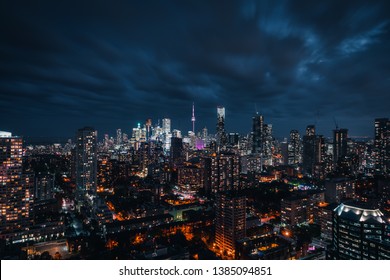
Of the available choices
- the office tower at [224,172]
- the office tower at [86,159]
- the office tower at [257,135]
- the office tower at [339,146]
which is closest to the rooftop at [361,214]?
the office tower at [224,172]

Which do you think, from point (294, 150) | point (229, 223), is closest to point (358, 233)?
point (229, 223)

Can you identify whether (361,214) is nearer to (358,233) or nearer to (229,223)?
(358,233)

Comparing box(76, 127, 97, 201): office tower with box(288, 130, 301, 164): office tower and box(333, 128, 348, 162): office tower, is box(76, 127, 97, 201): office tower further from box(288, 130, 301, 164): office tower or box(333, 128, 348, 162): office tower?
box(333, 128, 348, 162): office tower

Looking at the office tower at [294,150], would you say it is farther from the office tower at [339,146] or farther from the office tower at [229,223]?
the office tower at [229,223]

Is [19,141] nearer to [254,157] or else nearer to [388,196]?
[388,196]

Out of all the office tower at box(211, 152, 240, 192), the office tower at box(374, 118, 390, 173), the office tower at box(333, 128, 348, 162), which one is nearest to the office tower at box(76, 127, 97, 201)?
the office tower at box(211, 152, 240, 192)

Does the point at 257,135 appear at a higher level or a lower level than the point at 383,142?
higher

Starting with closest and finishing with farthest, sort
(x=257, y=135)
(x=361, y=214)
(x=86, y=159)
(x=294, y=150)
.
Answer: (x=361, y=214)
(x=86, y=159)
(x=294, y=150)
(x=257, y=135)
